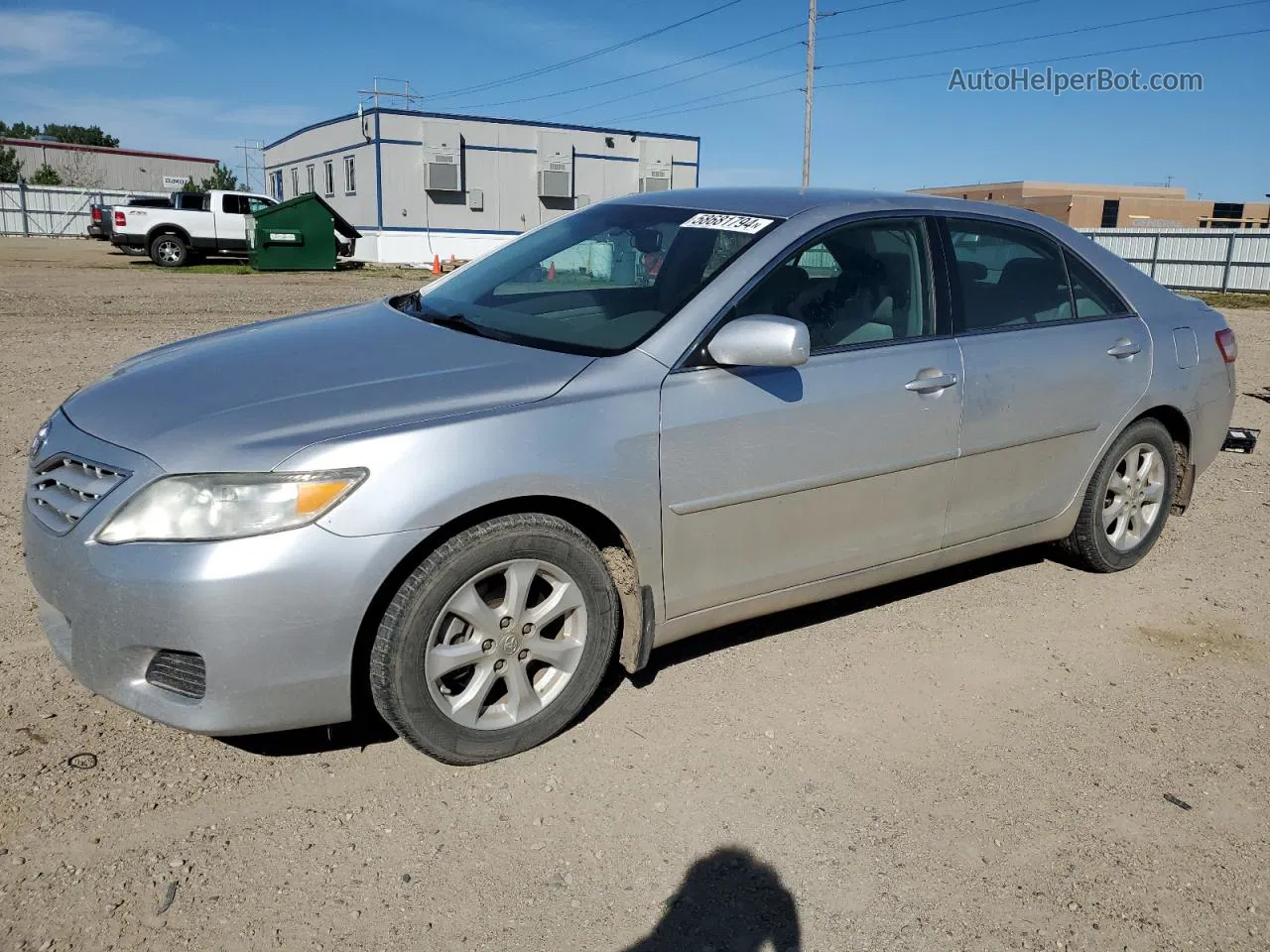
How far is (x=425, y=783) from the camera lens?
2.94 metres

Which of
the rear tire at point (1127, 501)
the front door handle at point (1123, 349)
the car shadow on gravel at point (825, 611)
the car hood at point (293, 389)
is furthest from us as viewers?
→ the rear tire at point (1127, 501)

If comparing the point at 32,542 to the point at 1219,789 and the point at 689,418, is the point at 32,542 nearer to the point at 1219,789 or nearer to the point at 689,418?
the point at 689,418

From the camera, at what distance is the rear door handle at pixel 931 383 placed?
3.65 metres

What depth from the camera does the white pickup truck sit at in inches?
1011

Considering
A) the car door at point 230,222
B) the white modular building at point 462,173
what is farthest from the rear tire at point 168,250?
the white modular building at point 462,173

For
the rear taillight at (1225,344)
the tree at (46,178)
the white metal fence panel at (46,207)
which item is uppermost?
the tree at (46,178)

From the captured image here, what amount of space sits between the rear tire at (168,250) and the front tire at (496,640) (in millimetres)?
26430

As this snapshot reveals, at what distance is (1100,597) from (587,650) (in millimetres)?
2638

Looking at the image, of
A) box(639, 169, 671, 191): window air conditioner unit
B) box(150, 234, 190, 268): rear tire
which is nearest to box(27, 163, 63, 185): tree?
box(639, 169, 671, 191): window air conditioner unit

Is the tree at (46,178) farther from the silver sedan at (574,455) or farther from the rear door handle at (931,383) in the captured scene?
the rear door handle at (931,383)

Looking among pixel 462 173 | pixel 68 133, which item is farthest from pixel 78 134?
pixel 462 173

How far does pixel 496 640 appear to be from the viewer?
292cm

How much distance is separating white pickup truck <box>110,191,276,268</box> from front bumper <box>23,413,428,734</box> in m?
26.2

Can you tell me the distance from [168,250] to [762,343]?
1047 inches
